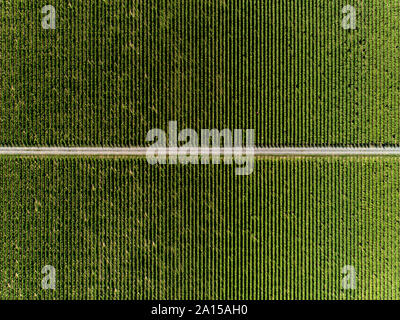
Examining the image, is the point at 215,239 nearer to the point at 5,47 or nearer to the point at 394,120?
the point at 394,120

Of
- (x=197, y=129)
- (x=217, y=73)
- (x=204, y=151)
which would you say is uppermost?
(x=217, y=73)

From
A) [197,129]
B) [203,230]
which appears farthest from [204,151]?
[203,230]

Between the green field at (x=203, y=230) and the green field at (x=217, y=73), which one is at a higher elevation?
the green field at (x=217, y=73)

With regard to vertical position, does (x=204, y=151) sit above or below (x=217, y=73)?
below

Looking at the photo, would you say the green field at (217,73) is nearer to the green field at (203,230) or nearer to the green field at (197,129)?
the green field at (197,129)

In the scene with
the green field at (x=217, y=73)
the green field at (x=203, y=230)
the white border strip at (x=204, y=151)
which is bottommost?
the green field at (x=203, y=230)

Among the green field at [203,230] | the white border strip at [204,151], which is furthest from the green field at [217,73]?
the green field at [203,230]

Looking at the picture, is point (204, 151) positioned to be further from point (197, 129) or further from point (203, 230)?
point (203, 230)

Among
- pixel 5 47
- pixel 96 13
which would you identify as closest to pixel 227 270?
pixel 96 13
